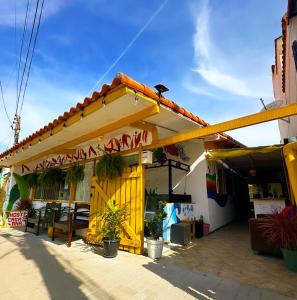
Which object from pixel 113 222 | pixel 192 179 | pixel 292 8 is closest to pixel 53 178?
pixel 113 222

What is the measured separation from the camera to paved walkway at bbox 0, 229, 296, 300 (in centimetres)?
240

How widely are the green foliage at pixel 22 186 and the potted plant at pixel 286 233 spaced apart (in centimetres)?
933

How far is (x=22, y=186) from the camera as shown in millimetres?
9148

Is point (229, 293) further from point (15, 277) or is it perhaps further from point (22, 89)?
point (22, 89)

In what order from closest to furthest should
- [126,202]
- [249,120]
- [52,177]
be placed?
[249,120]
[126,202]
[52,177]

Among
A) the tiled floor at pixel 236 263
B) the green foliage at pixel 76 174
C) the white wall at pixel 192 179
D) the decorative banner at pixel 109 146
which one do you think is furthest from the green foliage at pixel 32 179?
the tiled floor at pixel 236 263

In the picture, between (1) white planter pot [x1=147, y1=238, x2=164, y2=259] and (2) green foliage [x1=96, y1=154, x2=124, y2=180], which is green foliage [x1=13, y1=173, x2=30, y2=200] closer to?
(2) green foliage [x1=96, y1=154, x2=124, y2=180]

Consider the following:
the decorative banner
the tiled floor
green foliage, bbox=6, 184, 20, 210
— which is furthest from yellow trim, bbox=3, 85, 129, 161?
green foliage, bbox=6, 184, 20, 210

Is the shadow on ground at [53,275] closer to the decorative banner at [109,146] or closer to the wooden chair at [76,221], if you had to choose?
the wooden chair at [76,221]

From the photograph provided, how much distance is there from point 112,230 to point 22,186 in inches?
279

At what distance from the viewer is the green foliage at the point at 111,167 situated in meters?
4.82

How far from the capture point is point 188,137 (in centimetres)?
384

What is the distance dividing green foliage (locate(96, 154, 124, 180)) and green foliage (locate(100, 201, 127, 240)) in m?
0.82

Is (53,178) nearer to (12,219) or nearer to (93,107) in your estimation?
(12,219)
